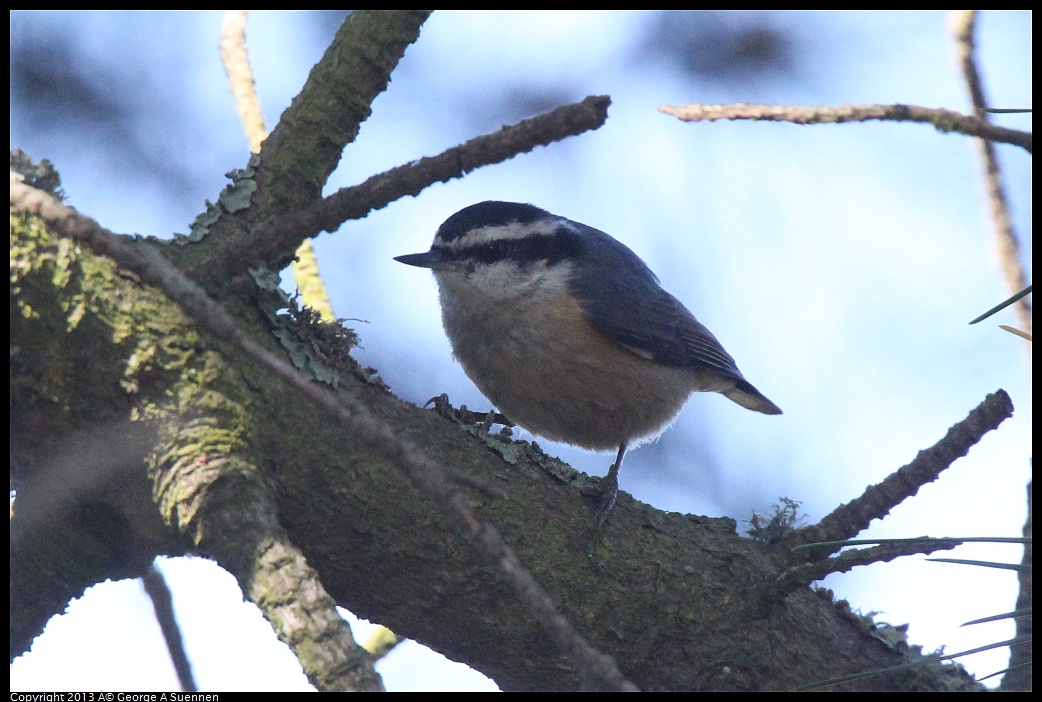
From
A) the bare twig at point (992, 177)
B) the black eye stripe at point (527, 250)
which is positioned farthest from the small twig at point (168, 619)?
the bare twig at point (992, 177)

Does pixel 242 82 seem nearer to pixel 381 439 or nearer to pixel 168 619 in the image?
pixel 168 619

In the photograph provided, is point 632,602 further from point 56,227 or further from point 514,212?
point 514,212

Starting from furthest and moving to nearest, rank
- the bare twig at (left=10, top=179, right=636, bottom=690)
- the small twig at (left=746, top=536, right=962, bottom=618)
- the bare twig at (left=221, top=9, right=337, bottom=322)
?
the bare twig at (left=221, top=9, right=337, bottom=322) → the small twig at (left=746, top=536, right=962, bottom=618) → the bare twig at (left=10, top=179, right=636, bottom=690)

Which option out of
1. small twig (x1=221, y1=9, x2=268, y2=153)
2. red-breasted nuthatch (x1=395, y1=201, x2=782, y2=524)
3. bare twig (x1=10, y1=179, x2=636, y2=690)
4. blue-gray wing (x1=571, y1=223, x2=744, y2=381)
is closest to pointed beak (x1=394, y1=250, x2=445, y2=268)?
red-breasted nuthatch (x1=395, y1=201, x2=782, y2=524)

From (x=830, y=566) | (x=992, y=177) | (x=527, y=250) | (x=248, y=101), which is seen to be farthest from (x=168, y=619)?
(x=992, y=177)

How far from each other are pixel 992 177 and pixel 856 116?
1.31 m

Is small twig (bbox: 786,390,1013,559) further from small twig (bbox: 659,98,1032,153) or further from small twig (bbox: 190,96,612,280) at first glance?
small twig (bbox: 190,96,612,280)

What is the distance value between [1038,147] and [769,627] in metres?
1.27

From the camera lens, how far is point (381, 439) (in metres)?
1.19

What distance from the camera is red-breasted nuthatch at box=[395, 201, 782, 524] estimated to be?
3.17 m

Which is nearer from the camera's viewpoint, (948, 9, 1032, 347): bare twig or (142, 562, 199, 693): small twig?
(142, 562, 199, 693): small twig

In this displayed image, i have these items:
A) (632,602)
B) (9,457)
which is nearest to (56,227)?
(9,457)

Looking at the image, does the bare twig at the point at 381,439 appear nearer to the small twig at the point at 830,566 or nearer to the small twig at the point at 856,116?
the small twig at the point at 830,566

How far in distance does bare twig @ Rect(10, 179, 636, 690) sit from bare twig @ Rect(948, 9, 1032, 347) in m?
2.01
